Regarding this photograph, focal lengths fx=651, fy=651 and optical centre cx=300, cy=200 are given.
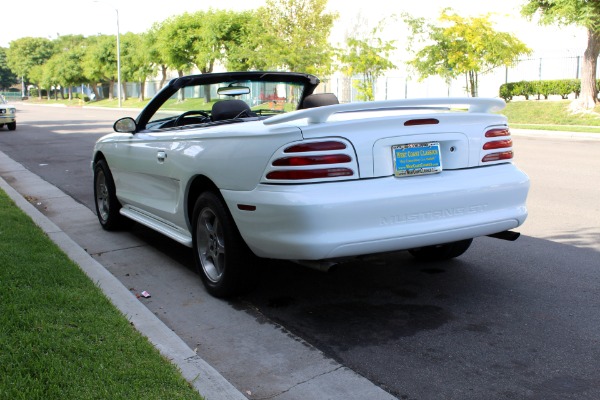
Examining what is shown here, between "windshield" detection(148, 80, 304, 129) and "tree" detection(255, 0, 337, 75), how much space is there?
2779 cm

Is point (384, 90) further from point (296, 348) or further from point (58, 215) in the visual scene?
point (296, 348)

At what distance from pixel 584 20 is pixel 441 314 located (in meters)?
22.5

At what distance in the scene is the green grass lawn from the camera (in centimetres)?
301

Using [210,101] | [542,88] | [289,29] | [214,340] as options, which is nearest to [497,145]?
[214,340]

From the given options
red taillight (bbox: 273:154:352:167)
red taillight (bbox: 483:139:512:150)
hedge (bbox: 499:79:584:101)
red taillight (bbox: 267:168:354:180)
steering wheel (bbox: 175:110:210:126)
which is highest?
hedge (bbox: 499:79:584:101)

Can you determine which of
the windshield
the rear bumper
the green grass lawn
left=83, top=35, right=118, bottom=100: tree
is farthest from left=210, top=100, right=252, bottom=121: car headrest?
left=83, top=35, right=118, bottom=100: tree

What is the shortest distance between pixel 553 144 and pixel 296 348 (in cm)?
1513

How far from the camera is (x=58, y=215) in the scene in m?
8.07

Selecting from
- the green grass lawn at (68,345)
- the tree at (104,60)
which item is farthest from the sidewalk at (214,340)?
the tree at (104,60)

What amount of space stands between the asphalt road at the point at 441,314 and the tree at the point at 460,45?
69.6 ft

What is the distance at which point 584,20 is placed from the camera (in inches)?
925

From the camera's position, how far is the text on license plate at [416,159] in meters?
4.08

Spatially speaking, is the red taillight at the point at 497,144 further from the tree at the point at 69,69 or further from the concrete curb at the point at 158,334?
the tree at the point at 69,69

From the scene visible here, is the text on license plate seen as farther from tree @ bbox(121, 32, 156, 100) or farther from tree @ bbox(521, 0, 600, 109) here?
tree @ bbox(121, 32, 156, 100)
